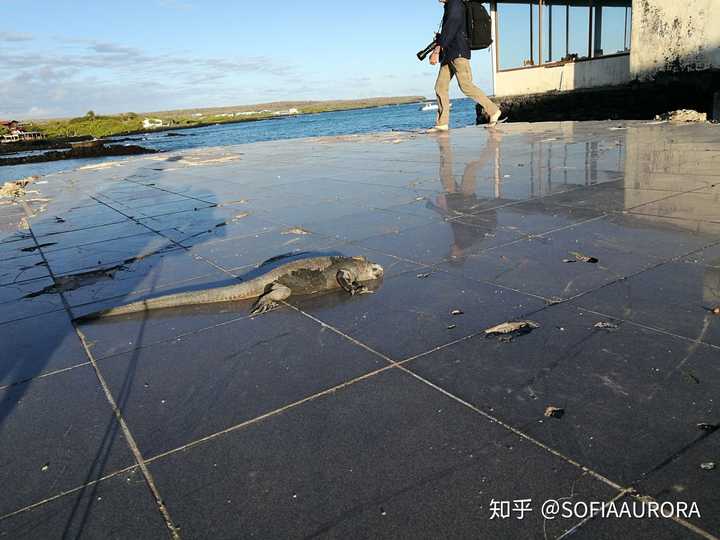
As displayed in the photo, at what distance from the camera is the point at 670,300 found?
313 cm

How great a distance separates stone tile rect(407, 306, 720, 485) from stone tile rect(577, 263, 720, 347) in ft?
0.45

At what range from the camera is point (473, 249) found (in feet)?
14.6

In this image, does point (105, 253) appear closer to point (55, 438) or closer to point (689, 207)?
point (55, 438)

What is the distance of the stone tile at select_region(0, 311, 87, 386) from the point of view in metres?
3.11

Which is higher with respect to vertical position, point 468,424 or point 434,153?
point 434,153

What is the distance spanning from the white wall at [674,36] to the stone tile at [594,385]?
14096 millimetres

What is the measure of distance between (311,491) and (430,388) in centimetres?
81

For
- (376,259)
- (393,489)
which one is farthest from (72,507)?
(376,259)

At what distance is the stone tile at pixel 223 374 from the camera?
2.45 m

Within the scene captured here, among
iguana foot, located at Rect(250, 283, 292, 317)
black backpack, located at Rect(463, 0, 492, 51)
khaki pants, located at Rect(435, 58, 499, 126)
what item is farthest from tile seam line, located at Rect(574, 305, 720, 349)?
black backpack, located at Rect(463, 0, 492, 51)

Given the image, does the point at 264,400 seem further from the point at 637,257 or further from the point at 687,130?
the point at 687,130

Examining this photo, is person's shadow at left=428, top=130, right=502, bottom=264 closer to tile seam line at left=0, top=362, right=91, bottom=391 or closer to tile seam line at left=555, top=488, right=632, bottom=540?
tile seam line at left=555, top=488, right=632, bottom=540

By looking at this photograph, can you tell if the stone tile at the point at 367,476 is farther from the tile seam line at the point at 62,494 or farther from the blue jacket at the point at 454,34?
the blue jacket at the point at 454,34

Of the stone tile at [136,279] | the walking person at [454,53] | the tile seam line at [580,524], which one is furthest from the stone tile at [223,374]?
the walking person at [454,53]
